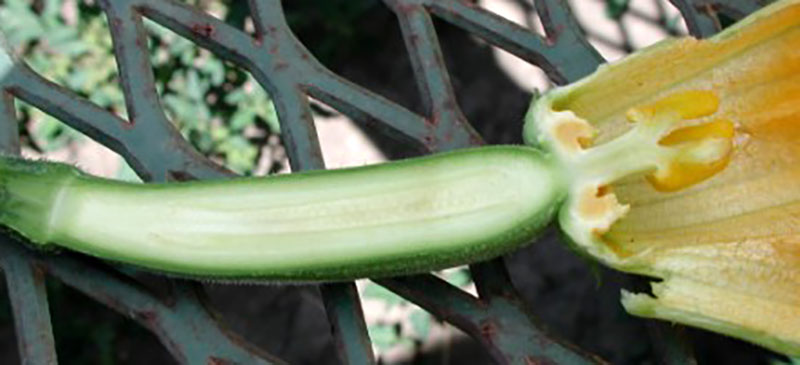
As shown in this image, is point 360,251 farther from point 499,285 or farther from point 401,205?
point 499,285

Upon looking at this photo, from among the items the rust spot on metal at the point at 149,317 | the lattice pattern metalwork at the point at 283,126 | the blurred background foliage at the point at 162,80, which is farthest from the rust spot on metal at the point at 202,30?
the blurred background foliage at the point at 162,80

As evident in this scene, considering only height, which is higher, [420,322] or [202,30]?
[202,30]

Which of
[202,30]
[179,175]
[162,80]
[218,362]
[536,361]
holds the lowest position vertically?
[536,361]

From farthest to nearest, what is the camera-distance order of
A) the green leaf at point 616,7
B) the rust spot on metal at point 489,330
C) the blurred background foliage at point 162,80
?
the green leaf at point 616,7 → the blurred background foliage at point 162,80 → the rust spot on metal at point 489,330

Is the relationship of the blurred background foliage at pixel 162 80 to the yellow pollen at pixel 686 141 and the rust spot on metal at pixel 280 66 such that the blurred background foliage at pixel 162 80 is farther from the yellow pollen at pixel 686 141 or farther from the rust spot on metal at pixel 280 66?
the yellow pollen at pixel 686 141

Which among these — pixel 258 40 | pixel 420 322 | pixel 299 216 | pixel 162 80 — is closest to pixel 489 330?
pixel 299 216

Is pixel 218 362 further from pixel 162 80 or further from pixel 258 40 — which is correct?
pixel 162 80
